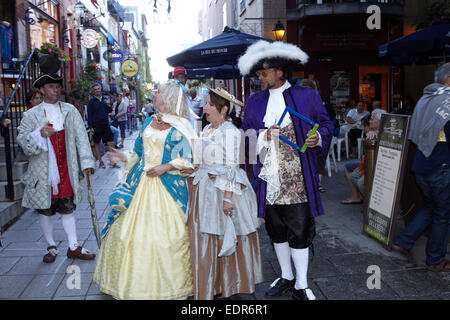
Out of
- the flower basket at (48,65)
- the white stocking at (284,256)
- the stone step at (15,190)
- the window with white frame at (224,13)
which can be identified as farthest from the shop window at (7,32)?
the window with white frame at (224,13)

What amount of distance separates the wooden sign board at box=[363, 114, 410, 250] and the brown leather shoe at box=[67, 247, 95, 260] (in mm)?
3059

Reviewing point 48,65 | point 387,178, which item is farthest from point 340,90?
point 48,65

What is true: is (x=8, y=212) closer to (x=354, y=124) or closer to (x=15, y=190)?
(x=15, y=190)

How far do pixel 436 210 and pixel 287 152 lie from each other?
167 cm

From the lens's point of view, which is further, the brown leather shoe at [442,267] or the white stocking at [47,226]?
the white stocking at [47,226]

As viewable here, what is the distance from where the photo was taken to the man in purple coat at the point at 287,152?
326cm

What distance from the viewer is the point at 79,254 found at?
446 centimetres

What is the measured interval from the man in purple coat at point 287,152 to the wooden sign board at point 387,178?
4.64 ft

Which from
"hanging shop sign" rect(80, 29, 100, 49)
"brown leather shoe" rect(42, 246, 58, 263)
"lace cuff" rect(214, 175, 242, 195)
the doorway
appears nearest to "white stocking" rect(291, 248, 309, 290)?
"lace cuff" rect(214, 175, 242, 195)

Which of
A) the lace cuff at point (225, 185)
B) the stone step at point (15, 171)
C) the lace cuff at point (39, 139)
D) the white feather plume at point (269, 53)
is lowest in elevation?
the stone step at point (15, 171)

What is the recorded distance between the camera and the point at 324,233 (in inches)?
204

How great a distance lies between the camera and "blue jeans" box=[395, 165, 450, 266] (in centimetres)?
383

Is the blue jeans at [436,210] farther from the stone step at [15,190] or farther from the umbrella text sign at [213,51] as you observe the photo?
the stone step at [15,190]

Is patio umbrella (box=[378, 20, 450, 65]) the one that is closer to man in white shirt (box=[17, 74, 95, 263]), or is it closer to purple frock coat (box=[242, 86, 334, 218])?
purple frock coat (box=[242, 86, 334, 218])
